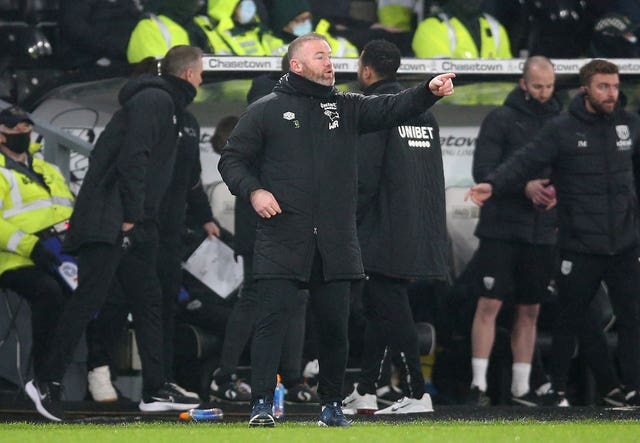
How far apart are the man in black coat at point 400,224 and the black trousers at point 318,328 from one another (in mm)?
1223

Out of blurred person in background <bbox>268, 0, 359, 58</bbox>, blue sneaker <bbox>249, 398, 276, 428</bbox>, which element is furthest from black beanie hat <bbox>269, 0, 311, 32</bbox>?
blue sneaker <bbox>249, 398, 276, 428</bbox>

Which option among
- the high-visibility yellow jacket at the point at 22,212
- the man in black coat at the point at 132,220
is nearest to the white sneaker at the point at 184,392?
the man in black coat at the point at 132,220

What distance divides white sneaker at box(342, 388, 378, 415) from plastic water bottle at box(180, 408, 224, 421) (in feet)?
2.74

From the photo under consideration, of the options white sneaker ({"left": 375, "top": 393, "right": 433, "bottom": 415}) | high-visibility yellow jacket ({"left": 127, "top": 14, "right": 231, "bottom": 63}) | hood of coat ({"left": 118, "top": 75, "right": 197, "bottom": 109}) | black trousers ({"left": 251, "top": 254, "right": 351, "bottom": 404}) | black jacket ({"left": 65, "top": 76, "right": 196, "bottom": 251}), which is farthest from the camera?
high-visibility yellow jacket ({"left": 127, "top": 14, "right": 231, "bottom": 63})

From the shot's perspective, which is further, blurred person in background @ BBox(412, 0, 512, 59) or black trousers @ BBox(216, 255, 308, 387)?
blurred person in background @ BBox(412, 0, 512, 59)

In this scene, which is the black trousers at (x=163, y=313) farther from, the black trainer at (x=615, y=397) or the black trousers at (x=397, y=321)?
the black trainer at (x=615, y=397)

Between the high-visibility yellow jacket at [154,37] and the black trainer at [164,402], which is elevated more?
the high-visibility yellow jacket at [154,37]

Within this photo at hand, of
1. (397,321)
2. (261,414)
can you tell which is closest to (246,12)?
(397,321)

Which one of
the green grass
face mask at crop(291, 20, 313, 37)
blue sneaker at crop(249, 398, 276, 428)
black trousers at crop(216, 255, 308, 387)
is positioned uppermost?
face mask at crop(291, 20, 313, 37)

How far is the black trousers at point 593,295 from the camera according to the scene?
1092 cm

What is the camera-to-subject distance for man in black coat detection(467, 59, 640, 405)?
10.9 m

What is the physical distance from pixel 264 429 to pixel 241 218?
9.03 feet

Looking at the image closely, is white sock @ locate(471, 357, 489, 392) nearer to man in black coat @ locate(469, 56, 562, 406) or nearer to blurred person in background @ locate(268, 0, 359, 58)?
man in black coat @ locate(469, 56, 562, 406)

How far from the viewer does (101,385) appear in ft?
37.3
